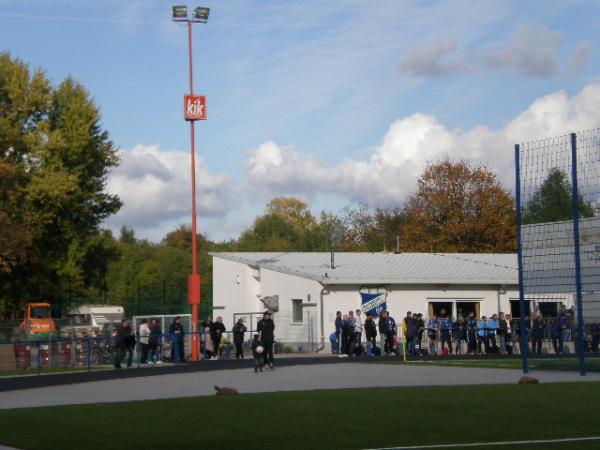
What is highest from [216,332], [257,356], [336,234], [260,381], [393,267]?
[336,234]

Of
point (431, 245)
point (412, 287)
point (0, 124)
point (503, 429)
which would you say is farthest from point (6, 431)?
point (431, 245)

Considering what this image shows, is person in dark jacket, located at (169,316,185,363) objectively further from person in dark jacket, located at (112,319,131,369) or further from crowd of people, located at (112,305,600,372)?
person in dark jacket, located at (112,319,131,369)

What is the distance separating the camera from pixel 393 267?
4844 cm

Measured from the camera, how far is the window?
46281 millimetres

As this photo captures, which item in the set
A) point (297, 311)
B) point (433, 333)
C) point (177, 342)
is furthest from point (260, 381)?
point (297, 311)

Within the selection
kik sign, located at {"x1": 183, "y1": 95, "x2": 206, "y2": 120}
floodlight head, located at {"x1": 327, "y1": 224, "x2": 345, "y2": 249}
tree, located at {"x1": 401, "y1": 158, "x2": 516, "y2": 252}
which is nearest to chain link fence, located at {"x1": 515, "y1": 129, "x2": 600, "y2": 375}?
kik sign, located at {"x1": 183, "y1": 95, "x2": 206, "y2": 120}

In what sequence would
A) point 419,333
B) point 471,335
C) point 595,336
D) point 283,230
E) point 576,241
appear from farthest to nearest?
point 283,230 < point 471,335 < point 419,333 < point 595,336 < point 576,241

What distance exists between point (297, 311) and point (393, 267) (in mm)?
5103

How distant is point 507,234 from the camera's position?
248ft

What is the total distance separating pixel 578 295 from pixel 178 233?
105514mm

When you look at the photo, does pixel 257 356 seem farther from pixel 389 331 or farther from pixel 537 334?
pixel 389 331

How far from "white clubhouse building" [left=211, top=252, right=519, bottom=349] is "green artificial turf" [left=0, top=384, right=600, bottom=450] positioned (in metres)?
24.5

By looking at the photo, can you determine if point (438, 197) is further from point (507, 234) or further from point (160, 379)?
point (160, 379)

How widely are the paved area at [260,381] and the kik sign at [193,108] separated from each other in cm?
1445
